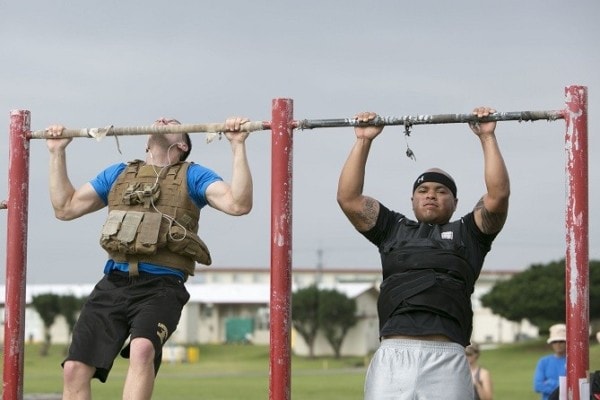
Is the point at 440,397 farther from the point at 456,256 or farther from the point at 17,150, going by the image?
the point at 17,150

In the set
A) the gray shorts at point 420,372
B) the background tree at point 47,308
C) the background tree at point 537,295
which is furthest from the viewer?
the background tree at point 47,308

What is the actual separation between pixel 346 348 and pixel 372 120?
101729mm

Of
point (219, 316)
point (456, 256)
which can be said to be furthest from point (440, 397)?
point (219, 316)

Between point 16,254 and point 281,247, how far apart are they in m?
2.09

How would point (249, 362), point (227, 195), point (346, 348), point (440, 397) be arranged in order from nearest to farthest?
point (440, 397) → point (227, 195) → point (249, 362) → point (346, 348)

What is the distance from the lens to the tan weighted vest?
332 inches

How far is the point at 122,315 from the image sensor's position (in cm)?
854

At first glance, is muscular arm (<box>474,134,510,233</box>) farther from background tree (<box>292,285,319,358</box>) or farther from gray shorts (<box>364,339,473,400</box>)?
background tree (<box>292,285,319,358</box>)

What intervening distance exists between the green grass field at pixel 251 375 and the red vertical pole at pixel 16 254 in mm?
6437

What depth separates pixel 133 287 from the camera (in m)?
8.55

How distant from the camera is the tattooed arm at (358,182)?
7.96m

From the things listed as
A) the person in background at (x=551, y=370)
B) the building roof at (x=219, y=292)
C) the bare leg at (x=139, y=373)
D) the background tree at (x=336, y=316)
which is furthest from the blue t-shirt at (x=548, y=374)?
the building roof at (x=219, y=292)

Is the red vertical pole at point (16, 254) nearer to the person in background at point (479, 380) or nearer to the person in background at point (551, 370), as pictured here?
the person in background at point (479, 380)

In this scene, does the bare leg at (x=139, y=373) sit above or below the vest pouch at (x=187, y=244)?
below
